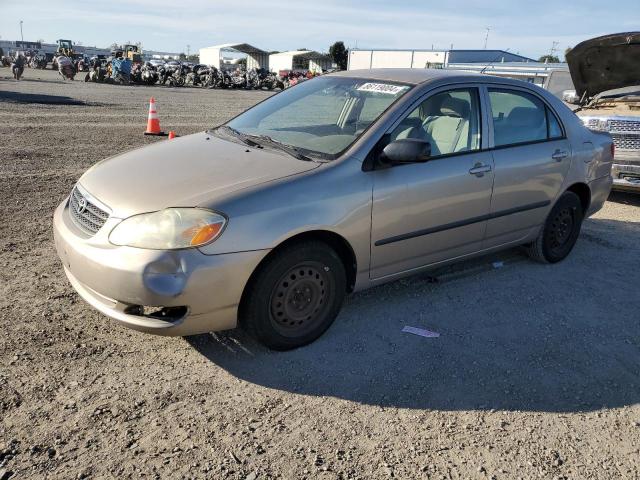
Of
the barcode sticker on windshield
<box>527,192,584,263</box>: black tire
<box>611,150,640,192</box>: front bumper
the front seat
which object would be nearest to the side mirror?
the front seat

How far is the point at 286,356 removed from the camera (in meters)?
3.36

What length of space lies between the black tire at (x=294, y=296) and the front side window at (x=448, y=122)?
110 cm

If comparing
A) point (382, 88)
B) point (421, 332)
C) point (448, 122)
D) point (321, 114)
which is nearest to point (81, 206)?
point (321, 114)

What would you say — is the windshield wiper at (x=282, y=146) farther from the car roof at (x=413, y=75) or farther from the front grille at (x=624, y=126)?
the front grille at (x=624, y=126)

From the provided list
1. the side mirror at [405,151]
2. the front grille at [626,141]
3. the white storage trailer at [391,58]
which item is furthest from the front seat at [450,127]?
the white storage trailer at [391,58]

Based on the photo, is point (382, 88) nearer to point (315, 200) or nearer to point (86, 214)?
point (315, 200)

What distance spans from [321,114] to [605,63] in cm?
640

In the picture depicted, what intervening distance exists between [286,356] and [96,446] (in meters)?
1.20

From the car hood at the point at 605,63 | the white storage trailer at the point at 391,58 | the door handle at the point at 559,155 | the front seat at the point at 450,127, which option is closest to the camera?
the front seat at the point at 450,127

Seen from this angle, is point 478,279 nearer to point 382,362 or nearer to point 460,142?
point 460,142

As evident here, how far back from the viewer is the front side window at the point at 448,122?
388 centimetres

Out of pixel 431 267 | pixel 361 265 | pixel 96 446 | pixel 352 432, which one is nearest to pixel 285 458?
pixel 352 432

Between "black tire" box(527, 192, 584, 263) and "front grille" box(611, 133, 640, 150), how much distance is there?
2867mm

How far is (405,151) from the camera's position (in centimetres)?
346
